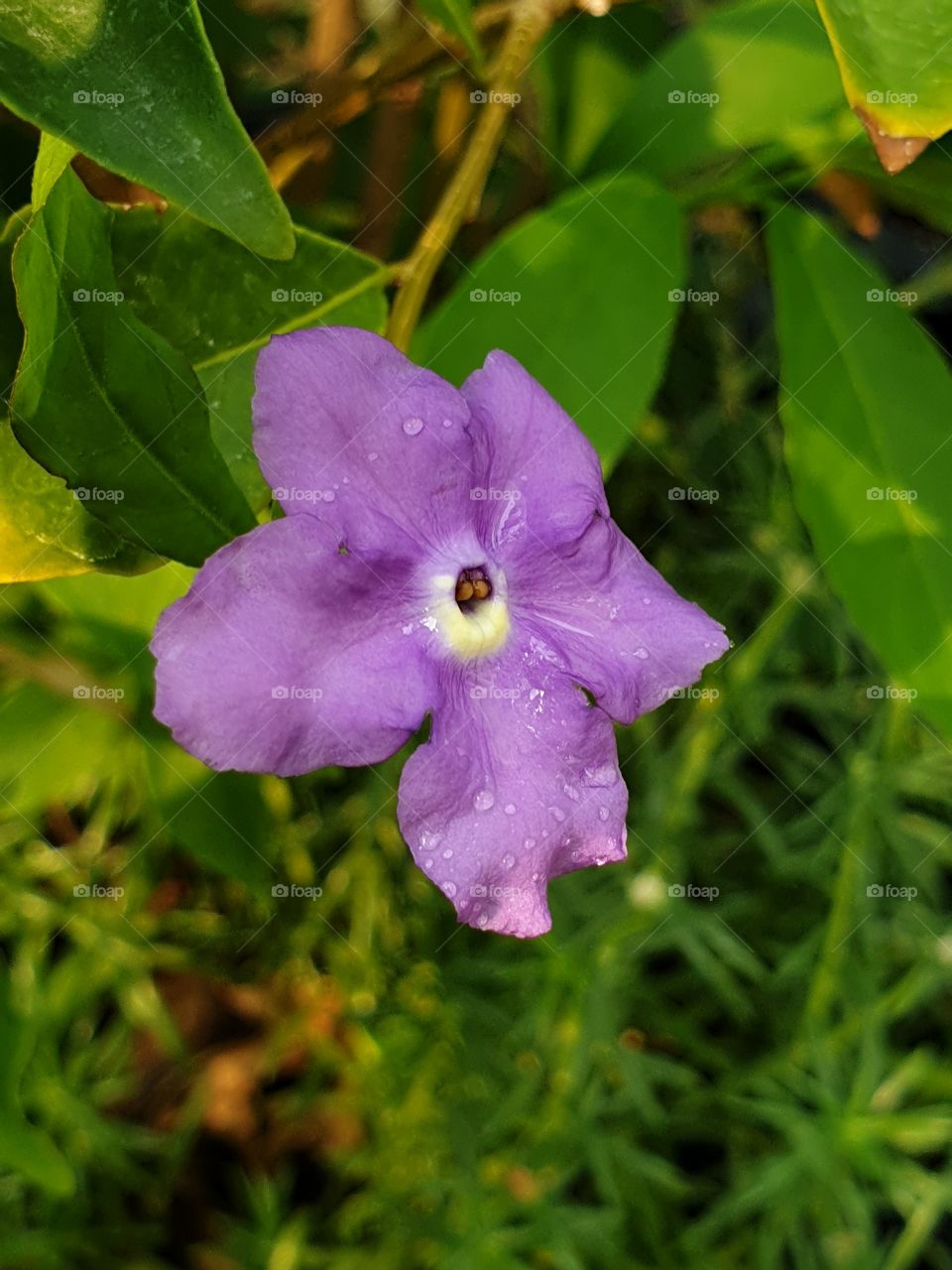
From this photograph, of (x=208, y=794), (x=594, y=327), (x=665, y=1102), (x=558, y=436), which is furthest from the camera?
(x=665, y=1102)

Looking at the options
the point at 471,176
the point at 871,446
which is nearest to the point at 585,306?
the point at 471,176

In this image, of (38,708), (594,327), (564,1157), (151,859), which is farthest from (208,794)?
(564,1157)

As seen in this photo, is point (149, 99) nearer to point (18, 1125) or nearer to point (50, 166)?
point (50, 166)

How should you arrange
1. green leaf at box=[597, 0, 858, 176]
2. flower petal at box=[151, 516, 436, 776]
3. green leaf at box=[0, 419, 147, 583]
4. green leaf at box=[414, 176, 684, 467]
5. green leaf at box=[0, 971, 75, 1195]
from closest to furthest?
flower petal at box=[151, 516, 436, 776] → green leaf at box=[0, 419, 147, 583] → green leaf at box=[0, 971, 75, 1195] → green leaf at box=[414, 176, 684, 467] → green leaf at box=[597, 0, 858, 176]

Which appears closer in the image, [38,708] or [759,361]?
[38,708]

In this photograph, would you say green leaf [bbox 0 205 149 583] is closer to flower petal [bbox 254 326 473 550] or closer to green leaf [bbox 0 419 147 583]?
green leaf [bbox 0 419 147 583]

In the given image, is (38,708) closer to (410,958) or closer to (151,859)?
(151,859)

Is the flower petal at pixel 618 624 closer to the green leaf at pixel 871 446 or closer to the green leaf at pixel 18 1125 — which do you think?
the green leaf at pixel 871 446

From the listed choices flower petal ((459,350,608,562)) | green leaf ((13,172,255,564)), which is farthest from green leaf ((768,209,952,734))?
green leaf ((13,172,255,564))
